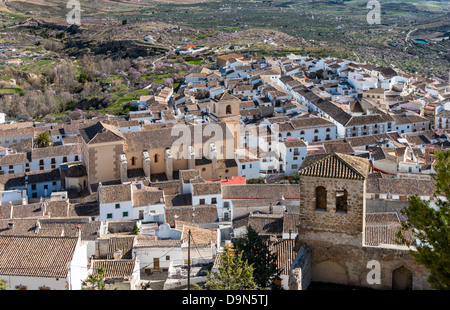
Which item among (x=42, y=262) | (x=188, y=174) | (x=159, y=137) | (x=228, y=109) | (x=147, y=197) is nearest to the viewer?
(x=42, y=262)

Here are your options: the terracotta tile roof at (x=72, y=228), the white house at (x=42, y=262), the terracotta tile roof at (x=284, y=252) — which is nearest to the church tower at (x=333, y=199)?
the terracotta tile roof at (x=284, y=252)

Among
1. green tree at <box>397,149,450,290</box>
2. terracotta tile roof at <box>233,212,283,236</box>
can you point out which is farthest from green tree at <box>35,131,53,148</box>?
green tree at <box>397,149,450,290</box>

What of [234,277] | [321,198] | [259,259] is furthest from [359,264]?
[234,277]

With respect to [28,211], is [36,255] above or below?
above

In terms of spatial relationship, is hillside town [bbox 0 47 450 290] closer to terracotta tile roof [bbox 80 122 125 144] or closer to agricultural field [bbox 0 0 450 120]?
terracotta tile roof [bbox 80 122 125 144]

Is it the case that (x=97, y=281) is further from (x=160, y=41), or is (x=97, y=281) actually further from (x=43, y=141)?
(x=160, y=41)
